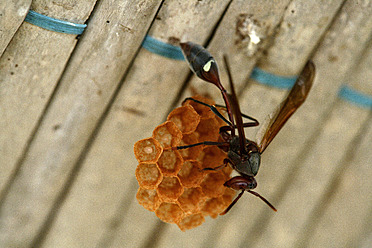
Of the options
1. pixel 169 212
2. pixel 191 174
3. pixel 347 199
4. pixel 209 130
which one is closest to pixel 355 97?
pixel 347 199

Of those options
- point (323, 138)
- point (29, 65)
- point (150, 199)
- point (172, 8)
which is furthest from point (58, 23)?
point (323, 138)

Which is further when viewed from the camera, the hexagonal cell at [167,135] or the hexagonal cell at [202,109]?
the hexagonal cell at [202,109]

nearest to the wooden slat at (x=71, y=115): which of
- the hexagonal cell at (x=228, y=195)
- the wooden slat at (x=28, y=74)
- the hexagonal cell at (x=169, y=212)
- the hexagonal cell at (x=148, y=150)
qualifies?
the wooden slat at (x=28, y=74)

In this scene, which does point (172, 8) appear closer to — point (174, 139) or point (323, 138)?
point (174, 139)

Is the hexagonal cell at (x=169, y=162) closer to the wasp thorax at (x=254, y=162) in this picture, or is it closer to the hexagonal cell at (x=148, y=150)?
the hexagonal cell at (x=148, y=150)

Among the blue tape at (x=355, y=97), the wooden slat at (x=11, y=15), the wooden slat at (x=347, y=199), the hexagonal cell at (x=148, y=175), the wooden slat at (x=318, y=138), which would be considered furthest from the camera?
the wooden slat at (x=347, y=199)

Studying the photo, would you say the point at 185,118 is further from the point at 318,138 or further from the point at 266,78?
the point at 318,138

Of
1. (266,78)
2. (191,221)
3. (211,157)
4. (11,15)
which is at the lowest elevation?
(191,221)
